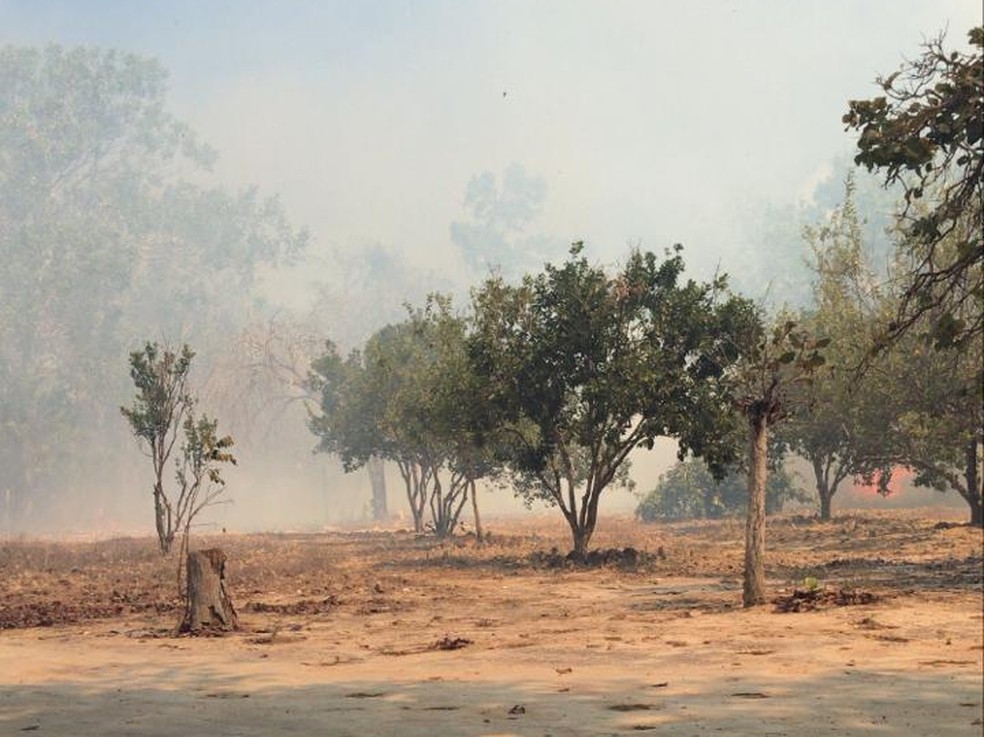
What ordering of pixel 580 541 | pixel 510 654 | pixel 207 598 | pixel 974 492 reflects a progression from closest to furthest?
pixel 510 654 → pixel 207 598 → pixel 580 541 → pixel 974 492

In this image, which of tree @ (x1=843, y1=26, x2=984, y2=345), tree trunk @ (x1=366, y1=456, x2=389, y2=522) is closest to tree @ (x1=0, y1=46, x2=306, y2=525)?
tree trunk @ (x1=366, y1=456, x2=389, y2=522)

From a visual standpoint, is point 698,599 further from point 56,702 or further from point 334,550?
point 334,550

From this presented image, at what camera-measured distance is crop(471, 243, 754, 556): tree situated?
29188mm

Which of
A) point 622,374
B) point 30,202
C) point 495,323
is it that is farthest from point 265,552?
point 30,202

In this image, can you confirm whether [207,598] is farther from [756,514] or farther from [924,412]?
[924,412]

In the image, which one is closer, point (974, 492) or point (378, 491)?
point (974, 492)

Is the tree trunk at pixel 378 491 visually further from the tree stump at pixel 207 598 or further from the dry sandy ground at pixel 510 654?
the tree stump at pixel 207 598

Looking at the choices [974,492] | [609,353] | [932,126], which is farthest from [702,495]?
[932,126]

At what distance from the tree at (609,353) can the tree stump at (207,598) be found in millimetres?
12874

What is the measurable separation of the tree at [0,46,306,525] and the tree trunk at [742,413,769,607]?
75385 millimetres

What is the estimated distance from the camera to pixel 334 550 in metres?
41.4

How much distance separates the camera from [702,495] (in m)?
60.9

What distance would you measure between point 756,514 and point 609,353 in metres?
11.3

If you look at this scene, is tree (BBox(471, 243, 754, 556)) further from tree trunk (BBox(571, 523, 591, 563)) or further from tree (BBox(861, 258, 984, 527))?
tree (BBox(861, 258, 984, 527))
